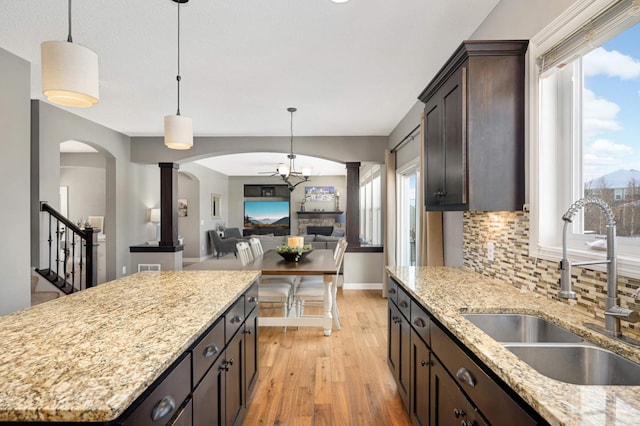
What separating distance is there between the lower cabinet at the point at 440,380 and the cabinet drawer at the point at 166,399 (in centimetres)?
→ 98

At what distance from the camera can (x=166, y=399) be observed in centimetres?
107

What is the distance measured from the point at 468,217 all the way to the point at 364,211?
24.0 feet

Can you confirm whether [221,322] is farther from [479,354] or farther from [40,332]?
[479,354]

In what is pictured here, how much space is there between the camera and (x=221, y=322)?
5.42 ft

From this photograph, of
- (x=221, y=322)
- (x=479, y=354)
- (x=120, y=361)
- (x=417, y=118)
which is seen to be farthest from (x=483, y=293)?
(x=417, y=118)

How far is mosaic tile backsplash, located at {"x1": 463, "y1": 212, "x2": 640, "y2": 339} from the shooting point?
141 cm

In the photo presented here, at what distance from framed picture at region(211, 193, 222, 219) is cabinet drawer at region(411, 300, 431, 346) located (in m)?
9.52

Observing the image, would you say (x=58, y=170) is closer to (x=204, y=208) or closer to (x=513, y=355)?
(x=513, y=355)

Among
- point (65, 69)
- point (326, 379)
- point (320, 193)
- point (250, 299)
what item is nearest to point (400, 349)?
point (326, 379)

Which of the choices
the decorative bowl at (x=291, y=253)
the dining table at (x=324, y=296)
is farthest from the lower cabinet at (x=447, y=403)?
the decorative bowl at (x=291, y=253)

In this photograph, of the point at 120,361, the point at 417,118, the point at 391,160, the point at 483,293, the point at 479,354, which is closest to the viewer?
the point at 120,361

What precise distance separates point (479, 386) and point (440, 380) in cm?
44

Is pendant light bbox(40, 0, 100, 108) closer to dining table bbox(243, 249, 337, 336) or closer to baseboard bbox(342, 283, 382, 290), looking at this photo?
dining table bbox(243, 249, 337, 336)

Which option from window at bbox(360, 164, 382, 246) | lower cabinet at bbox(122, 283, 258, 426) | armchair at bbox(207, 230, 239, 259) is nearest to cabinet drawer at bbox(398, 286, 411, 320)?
lower cabinet at bbox(122, 283, 258, 426)
